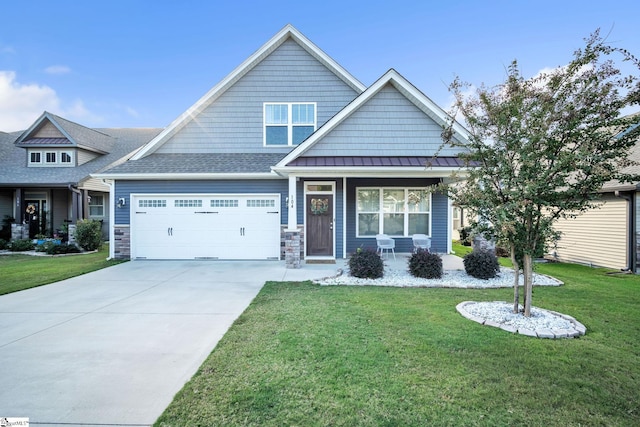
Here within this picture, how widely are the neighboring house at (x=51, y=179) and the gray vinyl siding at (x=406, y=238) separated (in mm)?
11560

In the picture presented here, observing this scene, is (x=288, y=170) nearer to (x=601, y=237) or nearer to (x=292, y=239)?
(x=292, y=239)

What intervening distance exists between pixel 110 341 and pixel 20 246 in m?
13.8

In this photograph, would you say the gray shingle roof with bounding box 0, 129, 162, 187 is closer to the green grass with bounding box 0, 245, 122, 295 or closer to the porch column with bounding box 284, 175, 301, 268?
the green grass with bounding box 0, 245, 122, 295

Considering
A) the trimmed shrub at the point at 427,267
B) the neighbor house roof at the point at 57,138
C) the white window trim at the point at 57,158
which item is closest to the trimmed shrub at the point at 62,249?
the white window trim at the point at 57,158

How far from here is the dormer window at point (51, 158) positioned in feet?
52.3

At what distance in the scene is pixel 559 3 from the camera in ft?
28.1

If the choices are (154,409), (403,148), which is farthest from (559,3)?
(154,409)

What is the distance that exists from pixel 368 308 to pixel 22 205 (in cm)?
1825

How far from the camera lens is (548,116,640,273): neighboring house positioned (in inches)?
344

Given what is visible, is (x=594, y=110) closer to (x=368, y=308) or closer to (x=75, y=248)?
(x=368, y=308)

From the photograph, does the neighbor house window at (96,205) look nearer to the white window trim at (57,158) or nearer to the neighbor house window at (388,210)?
the white window trim at (57,158)

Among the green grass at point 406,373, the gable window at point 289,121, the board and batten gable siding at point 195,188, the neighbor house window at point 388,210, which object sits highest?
the gable window at point 289,121

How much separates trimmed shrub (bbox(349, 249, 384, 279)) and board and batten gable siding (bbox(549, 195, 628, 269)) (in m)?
5.47

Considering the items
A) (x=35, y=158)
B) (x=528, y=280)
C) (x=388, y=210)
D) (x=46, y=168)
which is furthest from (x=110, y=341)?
(x=35, y=158)
